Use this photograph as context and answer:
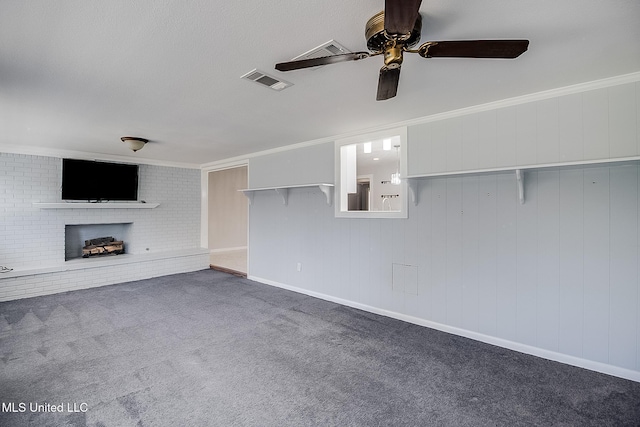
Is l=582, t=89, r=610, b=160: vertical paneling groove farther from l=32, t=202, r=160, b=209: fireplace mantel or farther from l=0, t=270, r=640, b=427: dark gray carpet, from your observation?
l=32, t=202, r=160, b=209: fireplace mantel

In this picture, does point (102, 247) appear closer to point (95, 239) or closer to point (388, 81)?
point (95, 239)

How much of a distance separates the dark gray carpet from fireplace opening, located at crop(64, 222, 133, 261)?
2.06m

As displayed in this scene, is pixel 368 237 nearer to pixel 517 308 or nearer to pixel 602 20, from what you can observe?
pixel 517 308

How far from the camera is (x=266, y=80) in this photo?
241cm

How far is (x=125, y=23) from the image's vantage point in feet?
5.49

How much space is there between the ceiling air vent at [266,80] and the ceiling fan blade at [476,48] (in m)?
1.21

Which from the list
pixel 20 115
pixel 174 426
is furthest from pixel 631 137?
pixel 20 115

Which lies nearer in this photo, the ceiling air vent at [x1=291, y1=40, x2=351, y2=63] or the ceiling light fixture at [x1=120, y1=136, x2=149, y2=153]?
the ceiling air vent at [x1=291, y1=40, x2=351, y2=63]

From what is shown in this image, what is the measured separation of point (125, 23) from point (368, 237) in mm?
3188

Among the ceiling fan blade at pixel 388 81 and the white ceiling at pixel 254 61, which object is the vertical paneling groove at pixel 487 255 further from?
the ceiling fan blade at pixel 388 81

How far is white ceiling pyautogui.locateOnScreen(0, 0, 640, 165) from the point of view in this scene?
5.15 feet

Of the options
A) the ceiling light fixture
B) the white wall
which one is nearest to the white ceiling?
the ceiling light fixture

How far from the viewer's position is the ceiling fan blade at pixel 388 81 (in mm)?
1721

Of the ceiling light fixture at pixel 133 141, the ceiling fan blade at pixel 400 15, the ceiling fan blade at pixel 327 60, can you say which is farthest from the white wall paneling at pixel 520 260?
the ceiling light fixture at pixel 133 141
